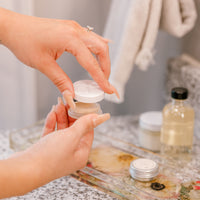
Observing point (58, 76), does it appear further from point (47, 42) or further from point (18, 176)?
point (18, 176)

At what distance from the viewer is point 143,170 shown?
0.67 meters

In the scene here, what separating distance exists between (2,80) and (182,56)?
0.53 m

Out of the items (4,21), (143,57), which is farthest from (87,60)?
(143,57)

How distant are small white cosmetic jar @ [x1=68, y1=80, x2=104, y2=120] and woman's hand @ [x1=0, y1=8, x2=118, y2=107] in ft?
0.05

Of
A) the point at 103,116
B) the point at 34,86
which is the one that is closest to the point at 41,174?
the point at 103,116

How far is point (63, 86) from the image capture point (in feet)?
2.04

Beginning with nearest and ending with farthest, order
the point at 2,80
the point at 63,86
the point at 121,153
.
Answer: the point at 63,86 < the point at 121,153 < the point at 2,80

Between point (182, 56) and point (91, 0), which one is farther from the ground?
point (91, 0)

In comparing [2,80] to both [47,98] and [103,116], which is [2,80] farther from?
[103,116]

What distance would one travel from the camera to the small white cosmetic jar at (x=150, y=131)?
833 mm

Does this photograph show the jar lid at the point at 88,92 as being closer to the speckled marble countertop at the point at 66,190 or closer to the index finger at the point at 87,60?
the index finger at the point at 87,60

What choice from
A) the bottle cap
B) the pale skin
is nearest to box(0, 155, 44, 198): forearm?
the pale skin

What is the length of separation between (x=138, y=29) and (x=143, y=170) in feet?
1.18

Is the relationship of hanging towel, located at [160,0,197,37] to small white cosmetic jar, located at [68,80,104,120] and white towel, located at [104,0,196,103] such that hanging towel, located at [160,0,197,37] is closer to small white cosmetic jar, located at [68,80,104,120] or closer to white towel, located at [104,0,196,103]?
white towel, located at [104,0,196,103]
